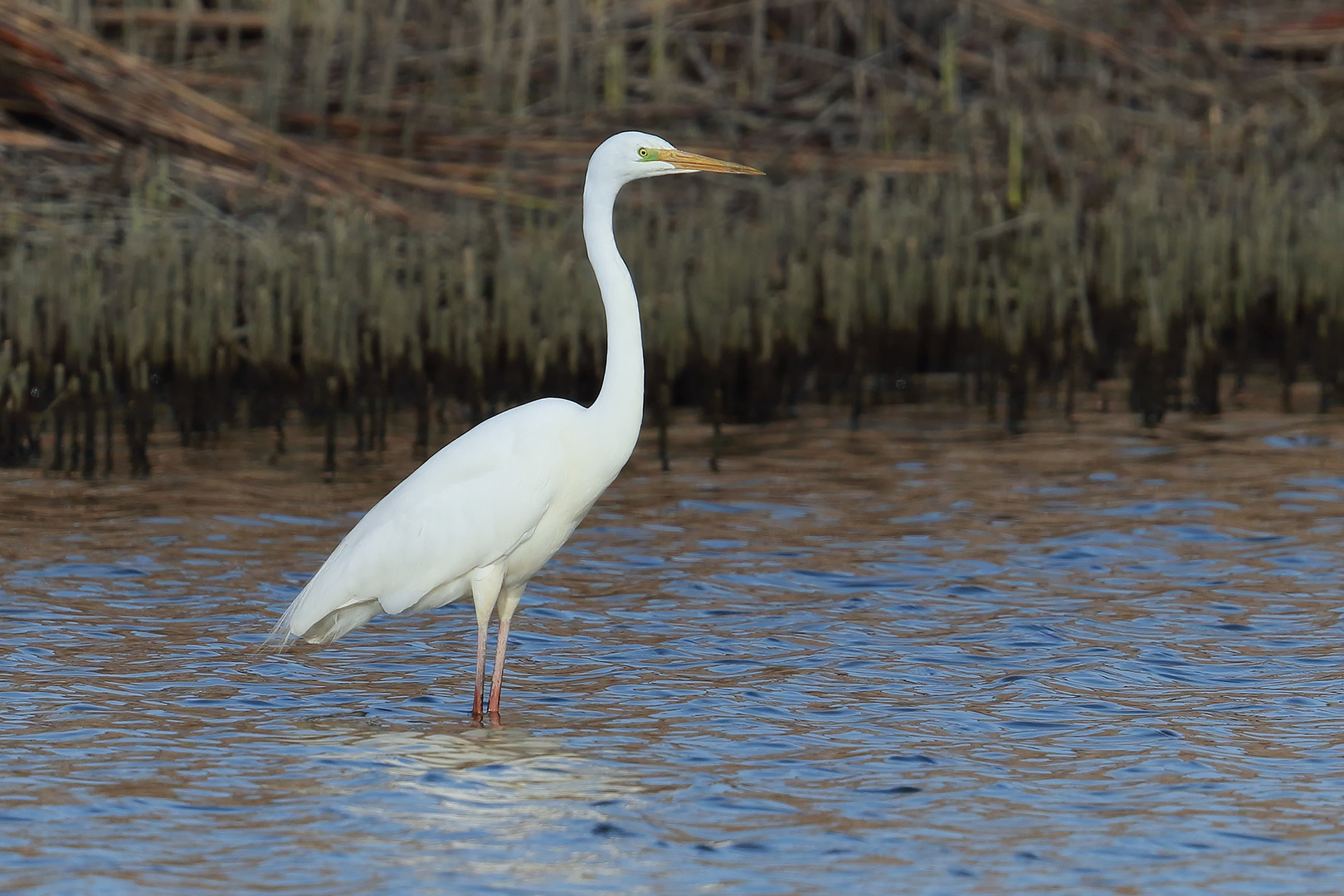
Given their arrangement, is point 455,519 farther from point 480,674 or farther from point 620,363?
point 620,363

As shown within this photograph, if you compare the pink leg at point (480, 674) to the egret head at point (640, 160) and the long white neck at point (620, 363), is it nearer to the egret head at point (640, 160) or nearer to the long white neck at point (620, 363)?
the long white neck at point (620, 363)

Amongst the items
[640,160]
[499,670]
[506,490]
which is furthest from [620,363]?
[499,670]

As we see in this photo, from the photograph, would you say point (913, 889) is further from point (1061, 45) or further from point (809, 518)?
point (1061, 45)

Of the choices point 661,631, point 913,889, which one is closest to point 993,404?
point 661,631

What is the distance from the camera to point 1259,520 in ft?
24.8

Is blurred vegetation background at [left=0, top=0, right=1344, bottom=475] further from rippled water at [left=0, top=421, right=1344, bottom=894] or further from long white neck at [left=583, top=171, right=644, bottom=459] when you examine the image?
long white neck at [left=583, top=171, right=644, bottom=459]

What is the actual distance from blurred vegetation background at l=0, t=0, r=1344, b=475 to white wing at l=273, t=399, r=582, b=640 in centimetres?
325

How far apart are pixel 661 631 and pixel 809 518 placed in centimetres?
175

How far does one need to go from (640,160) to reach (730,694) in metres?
1.58

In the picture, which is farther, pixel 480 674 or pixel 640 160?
pixel 640 160

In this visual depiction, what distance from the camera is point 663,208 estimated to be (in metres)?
11.3

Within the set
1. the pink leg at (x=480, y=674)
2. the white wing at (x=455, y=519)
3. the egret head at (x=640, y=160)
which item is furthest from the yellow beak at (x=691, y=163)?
the pink leg at (x=480, y=674)

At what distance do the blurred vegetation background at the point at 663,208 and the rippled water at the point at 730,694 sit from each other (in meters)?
1.11

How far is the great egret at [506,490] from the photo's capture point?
5.34 meters
